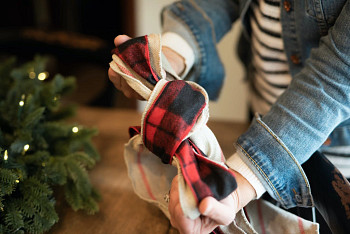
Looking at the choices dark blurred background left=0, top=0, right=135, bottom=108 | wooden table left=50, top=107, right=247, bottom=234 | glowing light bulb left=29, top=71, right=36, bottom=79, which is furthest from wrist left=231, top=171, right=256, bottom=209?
dark blurred background left=0, top=0, right=135, bottom=108

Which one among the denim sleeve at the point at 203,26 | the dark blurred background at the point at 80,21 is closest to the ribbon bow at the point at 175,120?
the denim sleeve at the point at 203,26

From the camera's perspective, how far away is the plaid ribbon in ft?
1.17

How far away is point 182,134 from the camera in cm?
37

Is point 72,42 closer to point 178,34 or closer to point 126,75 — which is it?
point 178,34

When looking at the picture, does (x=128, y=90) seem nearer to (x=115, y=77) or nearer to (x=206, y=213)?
(x=115, y=77)

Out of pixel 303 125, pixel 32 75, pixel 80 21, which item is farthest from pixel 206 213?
pixel 80 21

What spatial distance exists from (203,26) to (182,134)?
0.89ft

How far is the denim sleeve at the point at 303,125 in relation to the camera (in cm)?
41

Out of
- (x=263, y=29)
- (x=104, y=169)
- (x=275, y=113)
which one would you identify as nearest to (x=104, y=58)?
(x=104, y=169)

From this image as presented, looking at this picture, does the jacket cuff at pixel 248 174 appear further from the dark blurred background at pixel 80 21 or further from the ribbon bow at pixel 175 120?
the dark blurred background at pixel 80 21

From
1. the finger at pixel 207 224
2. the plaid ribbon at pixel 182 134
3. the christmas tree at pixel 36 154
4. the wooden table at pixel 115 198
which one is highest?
the plaid ribbon at pixel 182 134

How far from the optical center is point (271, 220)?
1.58 feet

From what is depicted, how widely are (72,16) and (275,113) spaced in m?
1.51

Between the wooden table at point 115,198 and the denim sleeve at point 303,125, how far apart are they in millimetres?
180
